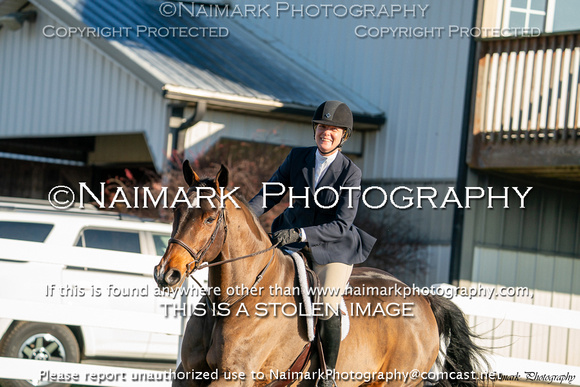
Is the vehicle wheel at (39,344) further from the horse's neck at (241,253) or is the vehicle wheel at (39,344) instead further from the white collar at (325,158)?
the white collar at (325,158)

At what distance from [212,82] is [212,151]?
60.2 inches

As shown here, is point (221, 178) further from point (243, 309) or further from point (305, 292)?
point (305, 292)

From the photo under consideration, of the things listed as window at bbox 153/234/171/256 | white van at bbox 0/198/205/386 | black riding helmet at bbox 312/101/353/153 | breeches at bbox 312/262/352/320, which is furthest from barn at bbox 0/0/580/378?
black riding helmet at bbox 312/101/353/153

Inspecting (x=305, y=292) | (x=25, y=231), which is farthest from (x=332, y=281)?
(x=25, y=231)

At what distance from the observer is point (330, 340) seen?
5.72 metres

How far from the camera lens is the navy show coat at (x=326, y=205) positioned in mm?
5664

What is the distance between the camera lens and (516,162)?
12117 mm

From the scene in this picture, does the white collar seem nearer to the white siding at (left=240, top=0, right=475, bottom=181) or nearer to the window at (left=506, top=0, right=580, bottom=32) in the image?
the white siding at (left=240, top=0, right=475, bottom=181)

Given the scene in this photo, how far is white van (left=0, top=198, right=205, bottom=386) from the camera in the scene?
754cm

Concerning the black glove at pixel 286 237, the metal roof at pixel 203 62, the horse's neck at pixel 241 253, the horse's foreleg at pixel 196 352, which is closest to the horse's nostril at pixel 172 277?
the horse's neck at pixel 241 253

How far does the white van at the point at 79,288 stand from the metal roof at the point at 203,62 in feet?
14.5

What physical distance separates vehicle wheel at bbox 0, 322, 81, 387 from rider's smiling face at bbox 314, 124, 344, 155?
150 inches

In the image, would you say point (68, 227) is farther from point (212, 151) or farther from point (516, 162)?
point (516, 162)

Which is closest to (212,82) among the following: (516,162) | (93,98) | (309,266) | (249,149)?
(249,149)
